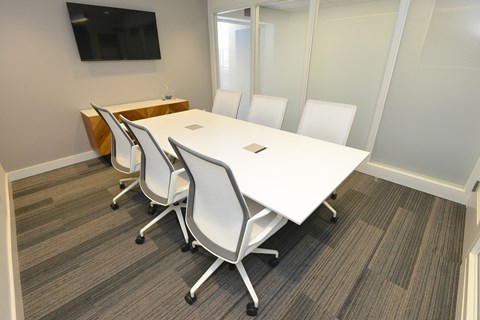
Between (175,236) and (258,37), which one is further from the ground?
(258,37)

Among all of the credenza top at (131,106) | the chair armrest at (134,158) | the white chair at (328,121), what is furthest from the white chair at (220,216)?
the credenza top at (131,106)

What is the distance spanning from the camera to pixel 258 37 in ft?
11.4

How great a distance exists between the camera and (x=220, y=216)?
1.19 meters

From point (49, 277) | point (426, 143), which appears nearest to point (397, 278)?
point (426, 143)

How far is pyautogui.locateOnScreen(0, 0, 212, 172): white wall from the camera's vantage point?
97.8 inches

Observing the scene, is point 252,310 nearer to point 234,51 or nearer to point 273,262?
point 273,262

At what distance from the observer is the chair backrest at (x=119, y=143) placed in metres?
1.86

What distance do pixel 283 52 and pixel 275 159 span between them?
7.77ft

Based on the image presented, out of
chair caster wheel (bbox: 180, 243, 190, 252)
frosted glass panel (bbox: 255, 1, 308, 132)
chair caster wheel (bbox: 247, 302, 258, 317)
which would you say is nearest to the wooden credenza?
frosted glass panel (bbox: 255, 1, 308, 132)

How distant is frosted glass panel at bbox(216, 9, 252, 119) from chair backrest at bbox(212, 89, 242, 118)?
1.06 metres

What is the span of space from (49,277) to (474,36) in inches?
150

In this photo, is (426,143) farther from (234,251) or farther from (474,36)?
(234,251)

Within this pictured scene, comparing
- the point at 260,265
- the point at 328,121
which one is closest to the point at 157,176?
the point at 260,265

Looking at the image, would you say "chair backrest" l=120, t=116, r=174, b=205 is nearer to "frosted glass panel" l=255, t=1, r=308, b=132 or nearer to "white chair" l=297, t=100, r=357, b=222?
"white chair" l=297, t=100, r=357, b=222
